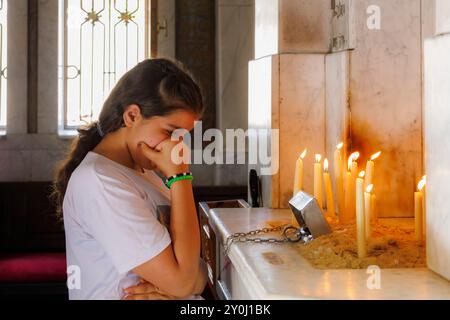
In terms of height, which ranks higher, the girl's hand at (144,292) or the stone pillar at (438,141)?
the stone pillar at (438,141)

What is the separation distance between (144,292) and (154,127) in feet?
1.86

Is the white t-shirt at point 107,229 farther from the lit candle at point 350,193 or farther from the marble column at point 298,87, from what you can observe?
the marble column at point 298,87

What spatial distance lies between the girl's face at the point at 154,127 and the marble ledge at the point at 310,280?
50 cm

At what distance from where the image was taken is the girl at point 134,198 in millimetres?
2057

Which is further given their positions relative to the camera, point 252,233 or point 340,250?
point 252,233

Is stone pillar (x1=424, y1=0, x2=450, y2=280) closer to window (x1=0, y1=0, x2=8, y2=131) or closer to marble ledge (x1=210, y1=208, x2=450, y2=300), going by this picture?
marble ledge (x1=210, y1=208, x2=450, y2=300)

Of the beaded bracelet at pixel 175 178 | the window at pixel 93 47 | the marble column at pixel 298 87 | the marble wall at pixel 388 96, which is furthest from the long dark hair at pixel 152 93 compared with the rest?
the window at pixel 93 47

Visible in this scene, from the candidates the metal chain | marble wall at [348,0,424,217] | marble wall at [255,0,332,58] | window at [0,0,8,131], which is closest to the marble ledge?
the metal chain

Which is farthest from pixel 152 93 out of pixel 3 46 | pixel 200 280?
pixel 3 46

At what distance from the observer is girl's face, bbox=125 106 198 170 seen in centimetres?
229

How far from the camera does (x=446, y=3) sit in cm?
183
